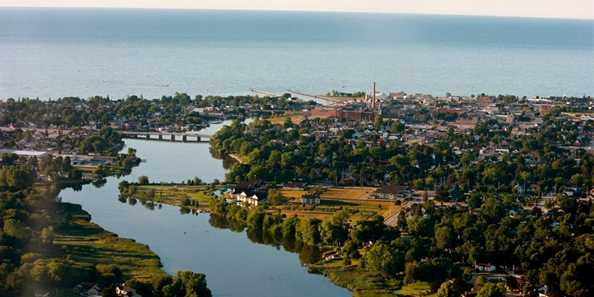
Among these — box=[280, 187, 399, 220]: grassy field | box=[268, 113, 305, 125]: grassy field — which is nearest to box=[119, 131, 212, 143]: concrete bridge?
box=[268, 113, 305, 125]: grassy field

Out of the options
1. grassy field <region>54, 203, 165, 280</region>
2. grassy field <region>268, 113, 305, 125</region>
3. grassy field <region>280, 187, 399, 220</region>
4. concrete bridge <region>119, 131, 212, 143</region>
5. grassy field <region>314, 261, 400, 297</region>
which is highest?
grassy field <region>268, 113, 305, 125</region>

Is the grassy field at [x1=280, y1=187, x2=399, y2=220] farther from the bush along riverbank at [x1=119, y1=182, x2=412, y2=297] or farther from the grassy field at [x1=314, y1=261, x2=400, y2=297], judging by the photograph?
the grassy field at [x1=314, y1=261, x2=400, y2=297]

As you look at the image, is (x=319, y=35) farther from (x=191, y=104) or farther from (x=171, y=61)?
(x=191, y=104)

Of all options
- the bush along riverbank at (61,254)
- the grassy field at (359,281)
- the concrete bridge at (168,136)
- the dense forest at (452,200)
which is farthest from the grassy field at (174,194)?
the concrete bridge at (168,136)

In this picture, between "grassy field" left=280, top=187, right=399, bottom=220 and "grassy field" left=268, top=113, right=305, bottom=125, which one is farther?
"grassy field" left=268, top=113, right=305, bottom=125

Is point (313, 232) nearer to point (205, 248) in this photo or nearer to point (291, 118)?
point (205, 248)
